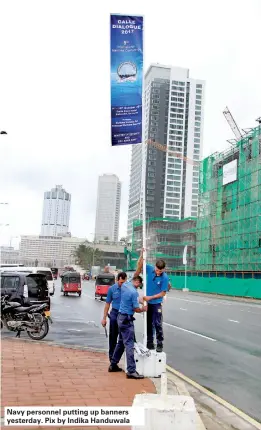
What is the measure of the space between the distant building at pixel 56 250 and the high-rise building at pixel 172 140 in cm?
1968

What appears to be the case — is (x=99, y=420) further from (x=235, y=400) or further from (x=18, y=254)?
(x=18, y=254)

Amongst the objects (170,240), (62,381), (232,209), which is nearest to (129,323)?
(62,381)

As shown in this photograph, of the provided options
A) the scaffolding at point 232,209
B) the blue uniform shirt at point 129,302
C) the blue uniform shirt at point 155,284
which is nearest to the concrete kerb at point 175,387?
the blue uniform shirt at point 129,302

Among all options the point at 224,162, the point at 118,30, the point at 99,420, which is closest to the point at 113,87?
the point at 118,30

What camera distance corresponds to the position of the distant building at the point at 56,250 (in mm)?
164312

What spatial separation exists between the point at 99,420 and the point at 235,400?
2.54 meters

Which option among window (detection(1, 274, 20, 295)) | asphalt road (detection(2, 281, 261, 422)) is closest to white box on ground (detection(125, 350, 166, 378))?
asphalt road (detection(2, 281, 261, 422))

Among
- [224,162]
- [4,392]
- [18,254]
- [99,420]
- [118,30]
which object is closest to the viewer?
[99,420]

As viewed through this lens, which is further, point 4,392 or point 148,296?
point 148,296

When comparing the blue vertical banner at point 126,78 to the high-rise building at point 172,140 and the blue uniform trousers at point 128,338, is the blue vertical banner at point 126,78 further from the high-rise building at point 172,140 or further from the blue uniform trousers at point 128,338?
the high-rise building at point 172,140

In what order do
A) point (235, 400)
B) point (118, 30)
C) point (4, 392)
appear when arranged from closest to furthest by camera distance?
point (4, 392)
point (235, 400)
point (118, 30)

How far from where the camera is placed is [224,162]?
184 feet

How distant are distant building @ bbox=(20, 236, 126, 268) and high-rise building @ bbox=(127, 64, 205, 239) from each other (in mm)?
19678

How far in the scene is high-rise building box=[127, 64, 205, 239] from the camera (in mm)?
165750
